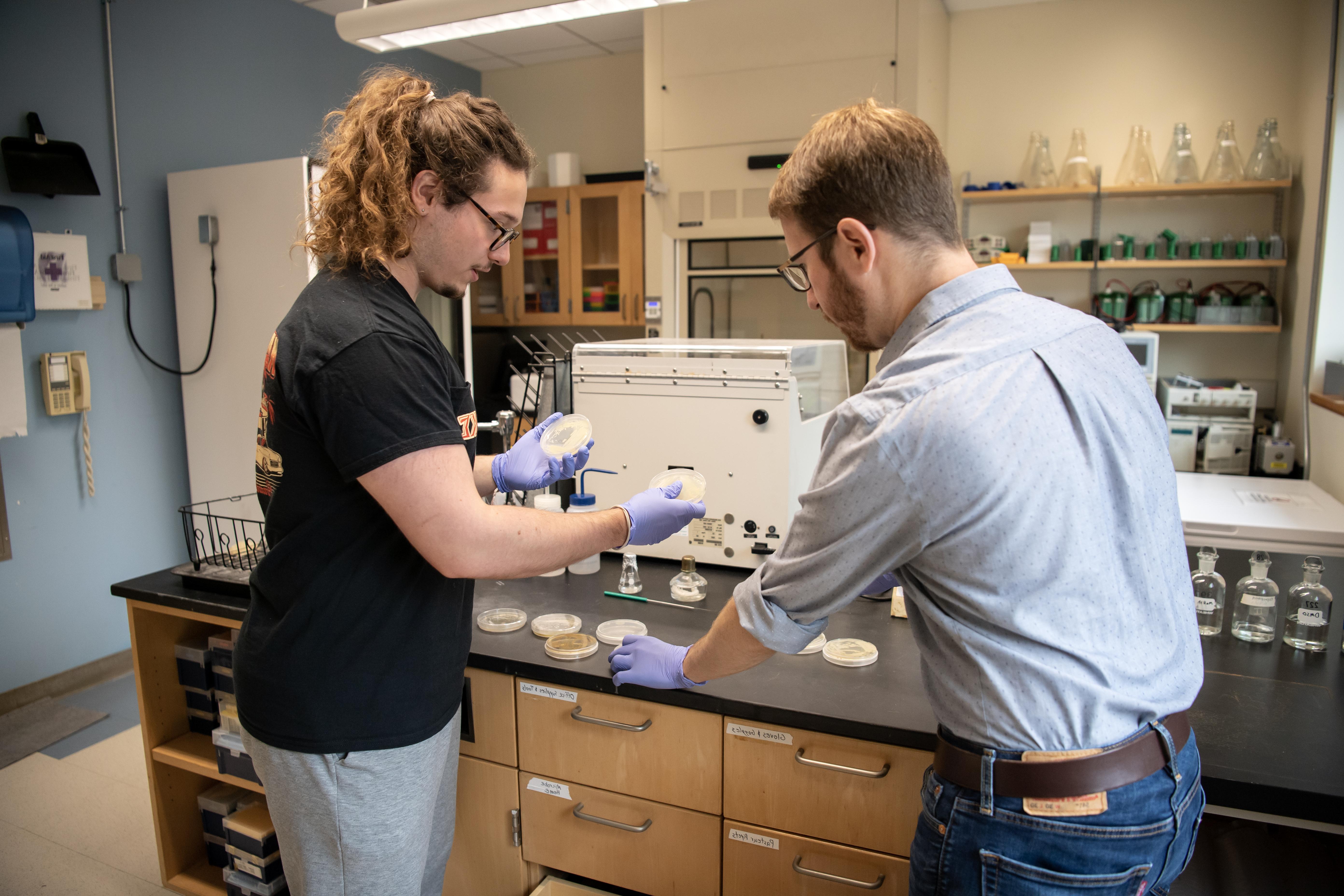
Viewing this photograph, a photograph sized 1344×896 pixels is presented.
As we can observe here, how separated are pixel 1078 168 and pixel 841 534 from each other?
360cm

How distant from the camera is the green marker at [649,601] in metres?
1.64

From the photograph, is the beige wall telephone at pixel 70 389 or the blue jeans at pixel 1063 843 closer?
the blue jeans at pixel 1063 843

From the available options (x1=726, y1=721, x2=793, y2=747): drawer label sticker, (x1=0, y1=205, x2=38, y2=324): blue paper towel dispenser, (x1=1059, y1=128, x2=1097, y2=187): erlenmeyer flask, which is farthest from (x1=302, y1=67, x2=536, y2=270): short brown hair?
(x1=1059, y1=128, x2=1097, y2=187): erlenmeyer flask

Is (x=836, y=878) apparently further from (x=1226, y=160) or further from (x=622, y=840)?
(x=1226, y=160)

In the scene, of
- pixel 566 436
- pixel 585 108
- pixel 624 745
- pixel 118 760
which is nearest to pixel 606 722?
pixel 624 745

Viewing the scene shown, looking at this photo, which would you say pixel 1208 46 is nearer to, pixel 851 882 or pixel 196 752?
pixel 851 882

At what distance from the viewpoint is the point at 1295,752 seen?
1075 mm

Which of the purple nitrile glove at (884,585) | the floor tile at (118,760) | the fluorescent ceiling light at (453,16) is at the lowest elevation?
the floor tile at (118,760)

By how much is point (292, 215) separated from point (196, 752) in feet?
6.25

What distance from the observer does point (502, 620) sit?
157 cm

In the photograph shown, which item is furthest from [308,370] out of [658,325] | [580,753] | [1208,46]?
[1208,46]

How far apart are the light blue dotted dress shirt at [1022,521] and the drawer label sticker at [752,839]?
54cm

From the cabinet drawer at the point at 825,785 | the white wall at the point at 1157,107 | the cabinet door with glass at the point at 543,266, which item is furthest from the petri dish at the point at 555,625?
the white wall at the point at 1157,107

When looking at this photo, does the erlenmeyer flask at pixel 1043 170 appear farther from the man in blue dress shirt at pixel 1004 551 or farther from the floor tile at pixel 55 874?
the floor tile at pixel 55 874
